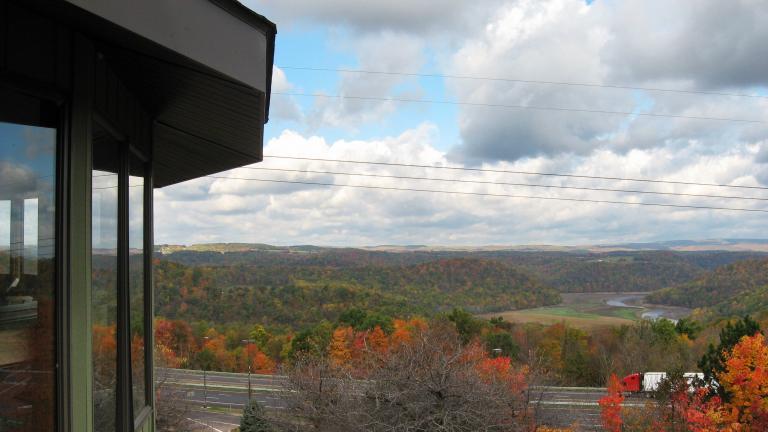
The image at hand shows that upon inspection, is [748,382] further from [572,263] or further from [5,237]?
[572,263]

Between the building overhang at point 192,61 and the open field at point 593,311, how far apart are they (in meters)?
57.0

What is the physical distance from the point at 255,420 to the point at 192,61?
26964mm

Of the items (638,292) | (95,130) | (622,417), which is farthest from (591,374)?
(95,130)

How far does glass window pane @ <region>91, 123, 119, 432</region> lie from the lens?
288 centimetres

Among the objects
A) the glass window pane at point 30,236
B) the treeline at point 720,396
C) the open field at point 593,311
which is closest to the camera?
the glass window pane at point 30,236

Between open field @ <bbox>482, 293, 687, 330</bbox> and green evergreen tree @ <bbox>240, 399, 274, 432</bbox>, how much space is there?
37831 millimetres

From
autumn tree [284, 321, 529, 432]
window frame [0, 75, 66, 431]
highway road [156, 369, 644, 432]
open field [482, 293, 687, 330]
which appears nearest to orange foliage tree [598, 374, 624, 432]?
highway road [156, 369, 644, 432]

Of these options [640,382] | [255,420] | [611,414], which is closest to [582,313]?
[640,382]

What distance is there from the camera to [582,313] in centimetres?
7006

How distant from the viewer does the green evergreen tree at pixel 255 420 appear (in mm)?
25241

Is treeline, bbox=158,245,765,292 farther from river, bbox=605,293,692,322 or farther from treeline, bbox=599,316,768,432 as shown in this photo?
treeline, bbox=599,316,768,432

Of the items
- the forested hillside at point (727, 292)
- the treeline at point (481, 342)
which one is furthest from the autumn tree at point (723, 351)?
the forested hillside at point (727, 292)

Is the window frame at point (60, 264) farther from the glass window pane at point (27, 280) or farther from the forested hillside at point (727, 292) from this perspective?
the forested hillside at point (727, 292)

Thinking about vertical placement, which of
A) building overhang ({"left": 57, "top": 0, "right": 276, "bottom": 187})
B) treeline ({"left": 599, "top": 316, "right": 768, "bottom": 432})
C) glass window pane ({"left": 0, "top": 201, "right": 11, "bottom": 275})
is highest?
building overhang ({"left": 57, "top": 0, "right": 276, "bottom": 187})
